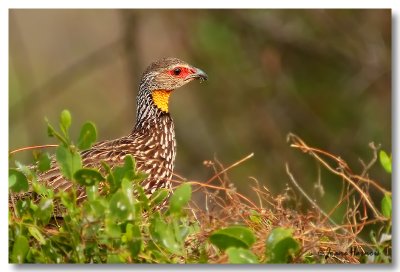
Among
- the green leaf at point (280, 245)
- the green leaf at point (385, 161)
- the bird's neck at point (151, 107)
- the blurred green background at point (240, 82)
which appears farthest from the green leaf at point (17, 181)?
the blurred green background at point (240, 82)

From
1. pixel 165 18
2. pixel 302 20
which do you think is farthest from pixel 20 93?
pixel 302 20

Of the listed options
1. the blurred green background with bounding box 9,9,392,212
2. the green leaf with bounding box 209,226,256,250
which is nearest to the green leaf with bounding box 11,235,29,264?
the green leaf with bounding box 209,226,256,250

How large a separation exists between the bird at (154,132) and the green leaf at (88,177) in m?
0.68

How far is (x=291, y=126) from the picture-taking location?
23.4 feet

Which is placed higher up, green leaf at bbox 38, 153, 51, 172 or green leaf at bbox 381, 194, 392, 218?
green leaf at bbox 38, 153, 51, 172

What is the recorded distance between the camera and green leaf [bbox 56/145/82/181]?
11.7ft

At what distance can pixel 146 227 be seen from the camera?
11.8ft

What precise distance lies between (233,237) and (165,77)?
1.26 metres

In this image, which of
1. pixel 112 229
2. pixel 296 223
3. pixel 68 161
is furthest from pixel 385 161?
pixel 68 161

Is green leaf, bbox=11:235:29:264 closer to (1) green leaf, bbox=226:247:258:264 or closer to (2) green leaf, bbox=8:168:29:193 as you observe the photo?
(2) green leaf, bbox=8:168:29:193

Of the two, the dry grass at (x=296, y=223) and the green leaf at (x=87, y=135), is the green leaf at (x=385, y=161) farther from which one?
the green leaf at (x=87, y=135)

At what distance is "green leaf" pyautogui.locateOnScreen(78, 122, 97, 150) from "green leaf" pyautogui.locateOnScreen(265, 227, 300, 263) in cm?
75

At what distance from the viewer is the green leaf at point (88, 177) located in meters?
3.51

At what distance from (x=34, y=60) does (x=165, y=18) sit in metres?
1.73
